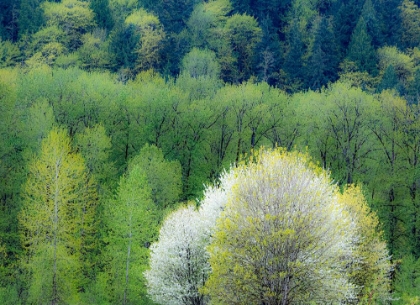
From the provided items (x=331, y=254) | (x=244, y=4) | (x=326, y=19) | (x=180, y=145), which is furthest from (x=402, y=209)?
(x=244, y=4)

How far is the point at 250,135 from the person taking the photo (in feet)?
183

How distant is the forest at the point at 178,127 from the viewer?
125ft

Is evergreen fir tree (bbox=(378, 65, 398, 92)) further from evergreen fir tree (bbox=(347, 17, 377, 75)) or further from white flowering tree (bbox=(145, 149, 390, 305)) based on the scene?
white flowering tree (bbox=(145, 149, 390, 305))

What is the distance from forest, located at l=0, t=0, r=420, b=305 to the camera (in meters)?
38.2

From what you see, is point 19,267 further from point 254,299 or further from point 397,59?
point 397,59

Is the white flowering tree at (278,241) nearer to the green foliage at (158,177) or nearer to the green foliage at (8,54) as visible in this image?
the green foliage at (158,177)

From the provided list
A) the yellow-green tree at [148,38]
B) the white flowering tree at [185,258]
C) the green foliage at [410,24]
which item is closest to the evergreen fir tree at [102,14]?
the yellow-green tree at [148,38]

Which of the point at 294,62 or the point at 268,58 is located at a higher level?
the point at 268,58

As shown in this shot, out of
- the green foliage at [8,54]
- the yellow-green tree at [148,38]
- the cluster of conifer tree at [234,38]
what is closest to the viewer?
the green foliage at [8,54]

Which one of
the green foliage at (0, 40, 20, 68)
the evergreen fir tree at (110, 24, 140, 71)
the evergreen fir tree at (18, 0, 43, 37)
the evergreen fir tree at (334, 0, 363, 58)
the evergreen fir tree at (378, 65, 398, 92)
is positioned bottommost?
the evergreen fir tree at (378, 65, 398, 92)

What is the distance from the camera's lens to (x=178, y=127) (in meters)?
55.8

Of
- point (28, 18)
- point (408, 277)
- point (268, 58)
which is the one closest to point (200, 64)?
point (268, 58)

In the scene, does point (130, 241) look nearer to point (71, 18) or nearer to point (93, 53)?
point (93, 53)

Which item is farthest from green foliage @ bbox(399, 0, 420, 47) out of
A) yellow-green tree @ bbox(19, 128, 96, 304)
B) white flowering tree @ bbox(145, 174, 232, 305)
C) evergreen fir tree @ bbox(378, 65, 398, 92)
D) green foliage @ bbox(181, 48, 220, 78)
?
white flowering tree @ bbox(145, 174, 232, 305)
